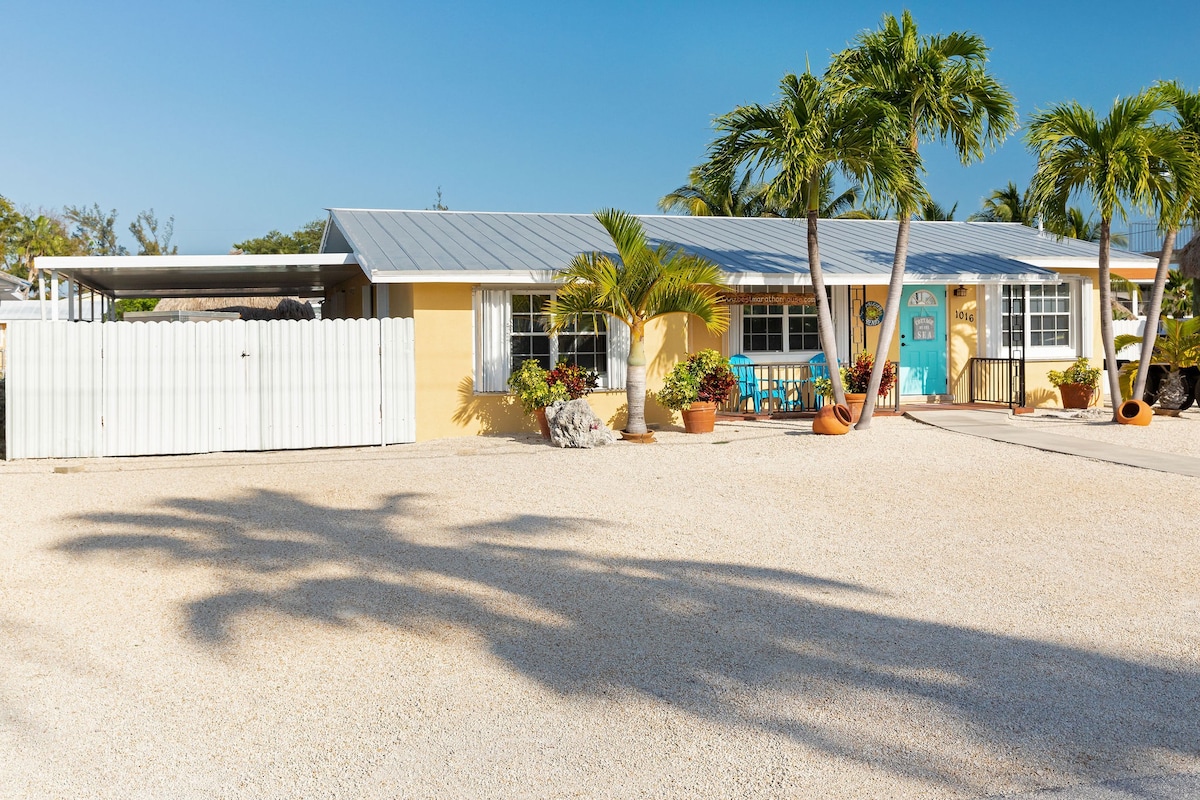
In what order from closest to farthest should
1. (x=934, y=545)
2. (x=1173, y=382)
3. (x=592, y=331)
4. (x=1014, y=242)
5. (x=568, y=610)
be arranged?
(x=568, y=610) → (x=934, y=545) → (x=592, y=331) → (x=1173, y=382) → (x=1014, y=242)

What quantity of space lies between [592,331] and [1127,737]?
12.0 metres

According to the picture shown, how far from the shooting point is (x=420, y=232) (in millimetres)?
17703

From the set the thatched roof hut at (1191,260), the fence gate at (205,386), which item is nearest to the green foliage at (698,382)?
the fence gate at (205,386)

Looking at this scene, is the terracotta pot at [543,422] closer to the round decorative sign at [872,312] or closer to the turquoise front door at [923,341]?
the round decorative sign at [872,312]

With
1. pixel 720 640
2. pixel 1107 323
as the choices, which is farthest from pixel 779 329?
pixel 720 640

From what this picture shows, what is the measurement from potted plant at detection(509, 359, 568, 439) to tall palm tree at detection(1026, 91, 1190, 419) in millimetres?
7814

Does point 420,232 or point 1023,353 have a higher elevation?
→ point 420,232

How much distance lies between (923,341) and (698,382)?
5.80 meters

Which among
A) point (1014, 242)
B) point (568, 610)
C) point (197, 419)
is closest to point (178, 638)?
point (568, 610)

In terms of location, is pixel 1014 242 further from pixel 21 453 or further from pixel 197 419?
pixel 21 453

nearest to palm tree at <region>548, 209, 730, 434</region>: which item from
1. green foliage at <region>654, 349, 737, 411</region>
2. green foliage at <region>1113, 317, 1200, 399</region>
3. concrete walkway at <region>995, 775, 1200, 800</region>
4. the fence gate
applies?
green foliage at <region>654, 349, 737, 411</region>

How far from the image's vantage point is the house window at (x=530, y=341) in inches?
595

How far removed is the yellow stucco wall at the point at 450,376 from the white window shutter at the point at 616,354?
1534mm

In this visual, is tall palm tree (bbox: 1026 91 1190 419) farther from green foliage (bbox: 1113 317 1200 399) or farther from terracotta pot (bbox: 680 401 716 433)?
terracotta pot (bbox: 680 401 716 433)
